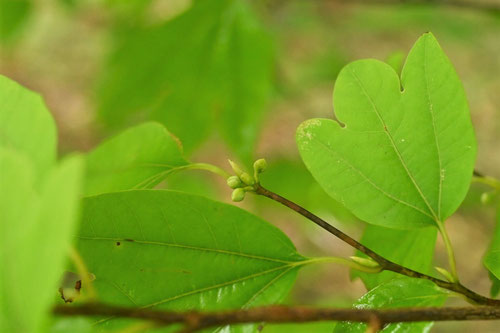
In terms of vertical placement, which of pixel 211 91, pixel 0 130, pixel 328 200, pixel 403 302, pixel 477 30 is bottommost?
pixel 403 302

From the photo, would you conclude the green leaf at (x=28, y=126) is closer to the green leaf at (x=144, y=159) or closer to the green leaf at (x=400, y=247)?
the green leaf at (x=144, y=159)

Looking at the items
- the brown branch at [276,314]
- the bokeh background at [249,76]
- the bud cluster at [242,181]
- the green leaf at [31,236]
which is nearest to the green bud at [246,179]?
the bud cluster at [242,181]

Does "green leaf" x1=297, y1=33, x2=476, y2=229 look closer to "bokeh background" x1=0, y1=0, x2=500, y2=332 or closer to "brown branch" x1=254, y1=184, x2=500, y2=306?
"brown branch" x1=254, y1=184, x2=500, y2=306

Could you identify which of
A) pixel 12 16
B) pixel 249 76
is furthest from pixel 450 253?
pixel 12 16

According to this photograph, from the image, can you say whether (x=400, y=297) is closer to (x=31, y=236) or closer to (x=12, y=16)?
(x=31, y=236)

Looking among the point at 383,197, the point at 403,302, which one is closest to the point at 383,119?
the point at 383,197

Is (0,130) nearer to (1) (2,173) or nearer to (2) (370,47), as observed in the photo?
(1) (2,173)
